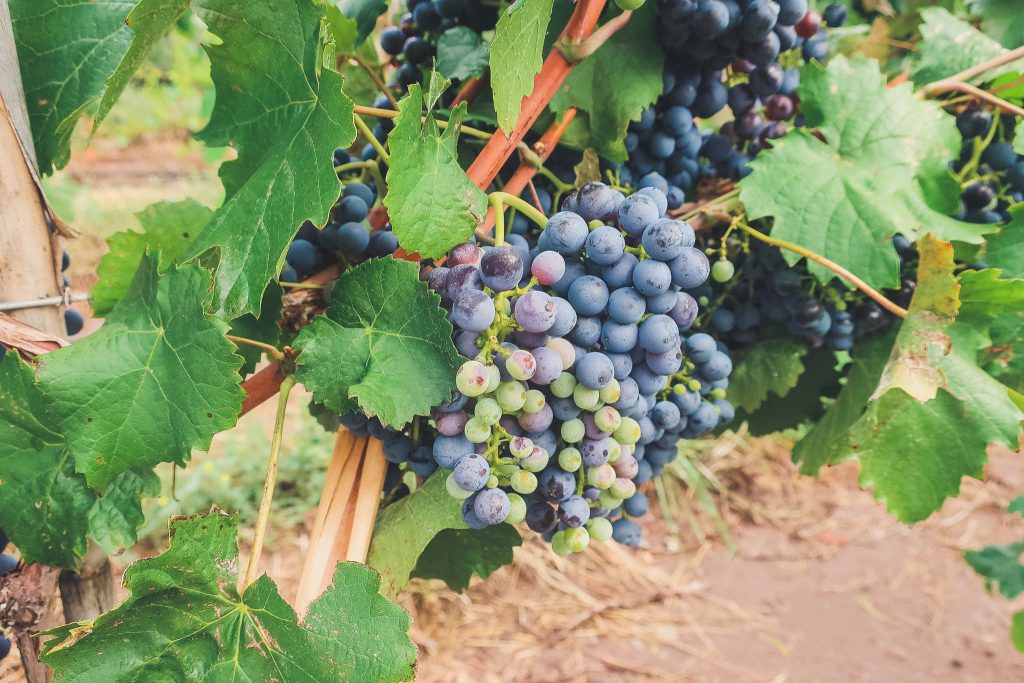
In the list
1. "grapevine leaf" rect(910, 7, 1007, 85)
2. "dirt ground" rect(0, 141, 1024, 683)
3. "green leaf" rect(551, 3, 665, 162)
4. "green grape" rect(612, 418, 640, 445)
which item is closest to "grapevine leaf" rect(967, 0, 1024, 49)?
"grapevine leaf" rect(910, 7, 1007, 85)

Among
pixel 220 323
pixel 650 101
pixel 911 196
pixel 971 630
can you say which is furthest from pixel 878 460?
pixel 971 630

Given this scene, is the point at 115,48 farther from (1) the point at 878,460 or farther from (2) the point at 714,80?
(1) the point at 878,460

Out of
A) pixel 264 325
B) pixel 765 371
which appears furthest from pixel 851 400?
pixel 264 325

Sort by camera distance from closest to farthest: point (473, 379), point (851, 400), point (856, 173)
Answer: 1. point (473, 379)
2. point (856, 173)
3. point (851, 400)

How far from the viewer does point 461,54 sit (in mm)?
→ 846

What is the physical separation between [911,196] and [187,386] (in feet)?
2.78

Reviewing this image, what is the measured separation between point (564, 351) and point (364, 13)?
0.61 metres

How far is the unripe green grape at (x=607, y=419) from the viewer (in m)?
0.67

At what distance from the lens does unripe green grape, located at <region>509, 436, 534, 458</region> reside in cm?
64

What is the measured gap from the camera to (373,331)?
0.70 m

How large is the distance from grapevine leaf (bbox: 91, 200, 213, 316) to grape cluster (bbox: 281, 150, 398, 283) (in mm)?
199

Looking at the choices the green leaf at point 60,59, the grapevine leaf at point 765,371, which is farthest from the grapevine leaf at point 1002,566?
the green leaf at point 60,59

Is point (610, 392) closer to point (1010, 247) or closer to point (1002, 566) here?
point (1010, 247)

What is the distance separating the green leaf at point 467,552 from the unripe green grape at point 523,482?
221 mm
